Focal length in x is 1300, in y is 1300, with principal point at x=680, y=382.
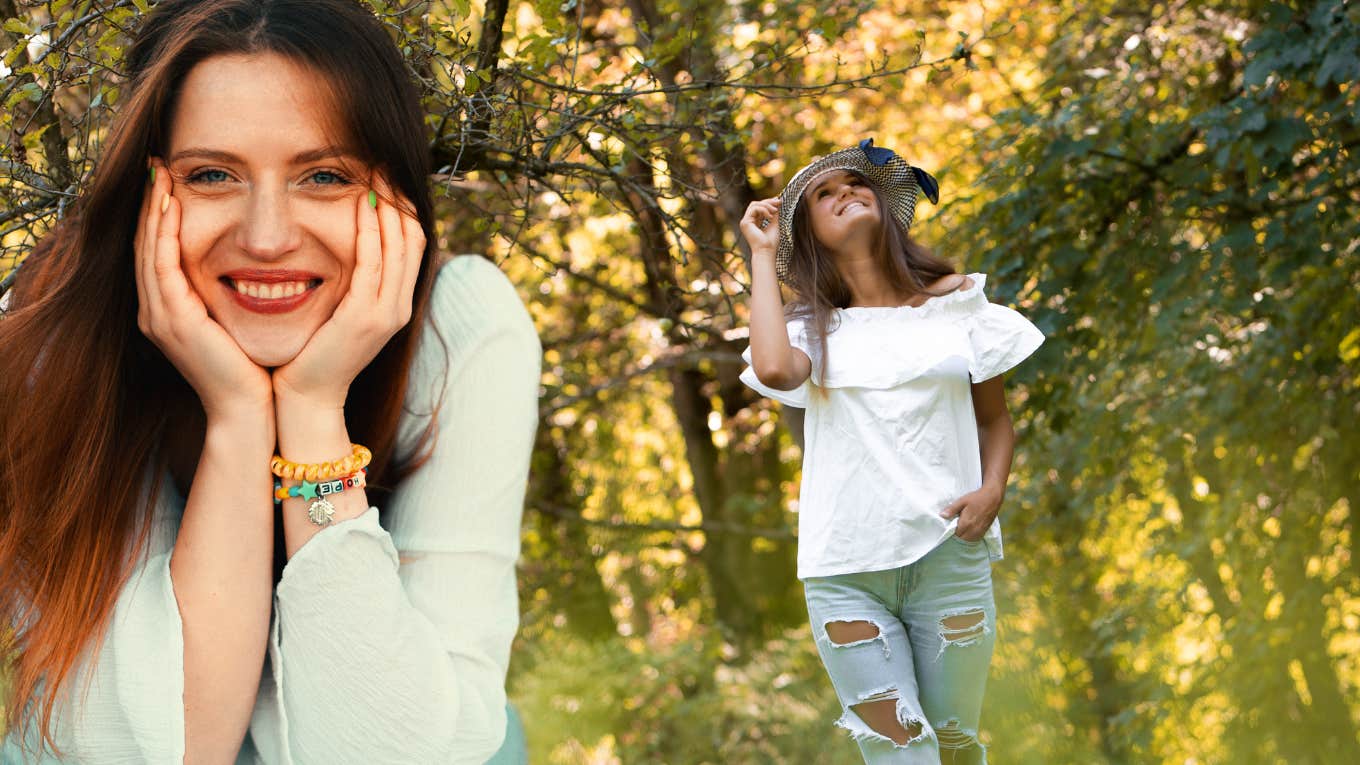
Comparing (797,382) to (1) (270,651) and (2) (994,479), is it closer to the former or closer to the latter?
(2) (994,479)

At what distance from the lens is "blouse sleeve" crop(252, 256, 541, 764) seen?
1.51 meters

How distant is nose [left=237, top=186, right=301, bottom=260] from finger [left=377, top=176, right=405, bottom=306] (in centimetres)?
11

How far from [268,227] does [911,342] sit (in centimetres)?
185

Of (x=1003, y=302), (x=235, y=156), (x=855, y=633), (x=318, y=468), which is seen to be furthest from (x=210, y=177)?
(x=1003, y=302)

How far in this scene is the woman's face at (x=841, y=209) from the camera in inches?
125

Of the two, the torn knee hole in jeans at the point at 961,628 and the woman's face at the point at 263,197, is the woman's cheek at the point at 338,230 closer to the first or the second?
the woman's face at the point at 263,197

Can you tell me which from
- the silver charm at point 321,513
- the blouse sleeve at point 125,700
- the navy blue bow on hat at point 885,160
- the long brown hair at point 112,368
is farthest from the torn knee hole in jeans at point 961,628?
the blouse sleeve at point 125,700

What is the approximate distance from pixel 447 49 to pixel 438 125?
0.26m

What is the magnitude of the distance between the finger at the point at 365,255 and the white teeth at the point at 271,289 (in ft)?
0.20

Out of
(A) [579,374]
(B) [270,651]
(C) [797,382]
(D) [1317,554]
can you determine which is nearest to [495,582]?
(B) [270,651]

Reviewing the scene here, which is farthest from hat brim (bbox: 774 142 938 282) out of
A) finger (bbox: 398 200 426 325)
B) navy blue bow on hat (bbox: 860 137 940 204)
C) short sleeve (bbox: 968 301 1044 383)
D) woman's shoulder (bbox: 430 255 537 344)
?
finger (bbox: 398 200 426 325)

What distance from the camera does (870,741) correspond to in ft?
9.65

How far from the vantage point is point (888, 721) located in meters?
2.93

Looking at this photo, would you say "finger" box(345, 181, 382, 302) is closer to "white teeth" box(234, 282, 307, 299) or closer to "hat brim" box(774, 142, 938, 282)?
"white teeth" box(234, 282, 307, 299)
